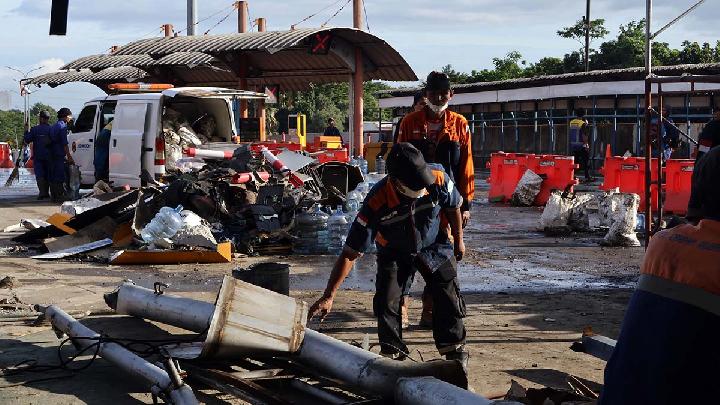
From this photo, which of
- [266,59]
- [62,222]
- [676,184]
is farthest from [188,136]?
[266,59]

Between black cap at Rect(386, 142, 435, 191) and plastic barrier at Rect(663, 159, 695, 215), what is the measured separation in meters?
12.5

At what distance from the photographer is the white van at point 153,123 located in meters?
16.4

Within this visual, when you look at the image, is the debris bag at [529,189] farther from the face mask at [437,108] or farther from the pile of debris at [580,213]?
the face mask at [437,108]

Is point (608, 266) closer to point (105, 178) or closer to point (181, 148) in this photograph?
point (181, 148)

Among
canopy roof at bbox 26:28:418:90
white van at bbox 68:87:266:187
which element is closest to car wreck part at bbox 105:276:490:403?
white van at bbox 68:87:266:187

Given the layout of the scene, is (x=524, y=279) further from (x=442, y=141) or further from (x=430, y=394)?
(x=430, y=394)

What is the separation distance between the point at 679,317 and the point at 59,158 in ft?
Result: 60.2

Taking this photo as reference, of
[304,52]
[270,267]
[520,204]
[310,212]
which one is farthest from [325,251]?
[304,52]

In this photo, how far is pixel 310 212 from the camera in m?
12.8

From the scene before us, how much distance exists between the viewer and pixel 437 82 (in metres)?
7.54

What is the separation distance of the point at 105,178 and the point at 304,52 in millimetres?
8457

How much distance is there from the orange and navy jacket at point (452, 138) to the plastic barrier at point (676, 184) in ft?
34.8

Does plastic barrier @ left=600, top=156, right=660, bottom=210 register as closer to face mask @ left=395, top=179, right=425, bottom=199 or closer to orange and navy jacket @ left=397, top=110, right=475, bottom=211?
orange and navy jacket @ left=397, top=110, right=475, bottom=211

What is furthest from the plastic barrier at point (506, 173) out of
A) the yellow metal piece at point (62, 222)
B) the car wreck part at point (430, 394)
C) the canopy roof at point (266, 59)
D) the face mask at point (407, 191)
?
the car wreck part at point (430, 394)
